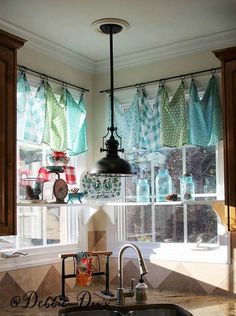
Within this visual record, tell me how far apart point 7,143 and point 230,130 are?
1317 mm

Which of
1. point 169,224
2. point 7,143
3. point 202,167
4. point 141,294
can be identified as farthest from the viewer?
point 169,224

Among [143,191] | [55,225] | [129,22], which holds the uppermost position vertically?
[129,22]

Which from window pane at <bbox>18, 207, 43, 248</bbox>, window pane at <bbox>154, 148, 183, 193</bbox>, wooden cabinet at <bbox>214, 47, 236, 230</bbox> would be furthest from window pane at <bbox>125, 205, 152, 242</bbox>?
wooden cabinet at <bbox>214, 47, 236, 230</bbox>

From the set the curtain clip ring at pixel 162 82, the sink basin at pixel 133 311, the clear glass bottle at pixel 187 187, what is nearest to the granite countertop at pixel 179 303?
the sink basin at pixel 133 311

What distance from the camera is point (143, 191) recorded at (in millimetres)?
3633

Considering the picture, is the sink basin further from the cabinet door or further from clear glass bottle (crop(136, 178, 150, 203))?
clear glass bottle (crop(136, 178, 150, 203))

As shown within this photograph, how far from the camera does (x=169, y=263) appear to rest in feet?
11.2

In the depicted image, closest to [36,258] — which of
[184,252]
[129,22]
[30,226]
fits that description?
[30,226]

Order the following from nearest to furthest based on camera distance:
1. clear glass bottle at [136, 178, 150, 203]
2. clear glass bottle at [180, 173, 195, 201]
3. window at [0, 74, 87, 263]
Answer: window at [0, 74, 87, 263] → clear glass bottle at [180, 173, 195, 201] → clear glass bottle at [136, 178, 150, 203]

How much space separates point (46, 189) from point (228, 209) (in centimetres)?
129

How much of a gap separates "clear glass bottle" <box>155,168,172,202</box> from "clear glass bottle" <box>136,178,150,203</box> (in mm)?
89

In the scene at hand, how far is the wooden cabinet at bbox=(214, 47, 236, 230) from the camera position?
2811mm

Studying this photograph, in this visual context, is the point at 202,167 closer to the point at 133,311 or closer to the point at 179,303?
the point at 179,303

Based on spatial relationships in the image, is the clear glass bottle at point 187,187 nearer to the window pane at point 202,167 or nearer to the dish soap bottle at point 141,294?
the window pane at point 202,167
